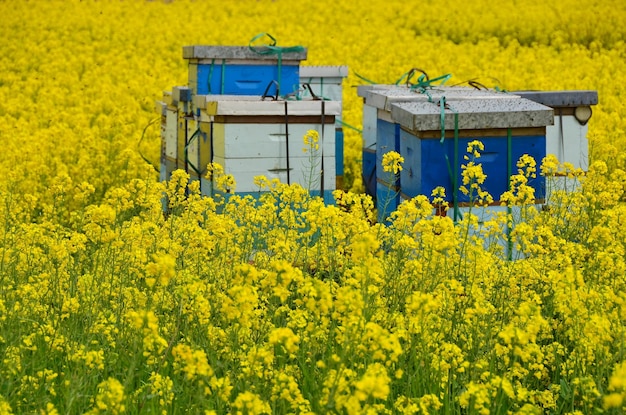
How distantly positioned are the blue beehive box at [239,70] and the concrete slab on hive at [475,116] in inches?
83.7

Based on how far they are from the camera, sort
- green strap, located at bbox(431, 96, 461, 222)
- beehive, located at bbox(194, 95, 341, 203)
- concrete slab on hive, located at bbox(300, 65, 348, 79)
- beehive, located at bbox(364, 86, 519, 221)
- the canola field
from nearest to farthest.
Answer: the canola field
green strap, located at bbox(431, 96, 461, 222)
beehive, located at bbox(364, 86, 519, 221)
beehive, located at bbox(194, 95, 341, 203)
concrete slab on hive, located at bbox(300, 65, 348, 79)

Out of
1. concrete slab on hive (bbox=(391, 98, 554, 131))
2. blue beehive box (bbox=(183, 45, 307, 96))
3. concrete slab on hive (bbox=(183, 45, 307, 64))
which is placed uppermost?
concrete slab on hive (bbox=(183, 45, 307, 64))

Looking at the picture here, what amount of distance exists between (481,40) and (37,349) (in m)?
16.6

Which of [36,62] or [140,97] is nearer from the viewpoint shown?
[140,97]

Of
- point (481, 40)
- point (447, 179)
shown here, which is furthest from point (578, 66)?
point (447, 179)

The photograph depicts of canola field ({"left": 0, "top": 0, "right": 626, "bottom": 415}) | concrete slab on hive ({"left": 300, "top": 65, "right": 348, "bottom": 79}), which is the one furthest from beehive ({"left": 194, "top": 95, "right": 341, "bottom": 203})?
concrete slab on hive ({"left": 300, "top": 65, "right": 348, "bottom": 79})

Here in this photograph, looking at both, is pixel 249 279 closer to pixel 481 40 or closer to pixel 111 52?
pixel 111 52

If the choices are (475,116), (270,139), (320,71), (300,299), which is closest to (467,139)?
(475,116)

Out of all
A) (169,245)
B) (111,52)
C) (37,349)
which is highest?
(111,52)

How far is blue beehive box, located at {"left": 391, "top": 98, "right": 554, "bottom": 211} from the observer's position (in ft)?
19.4

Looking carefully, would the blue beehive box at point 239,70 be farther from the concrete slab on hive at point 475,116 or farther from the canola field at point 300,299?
the concrete slab on hive at point 475,116

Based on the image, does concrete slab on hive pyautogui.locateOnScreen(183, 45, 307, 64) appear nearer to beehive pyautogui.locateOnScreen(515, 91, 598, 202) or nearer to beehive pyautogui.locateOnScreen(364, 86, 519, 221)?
beehive pyautogui.locateOnScreen(364, 86, 519, 221)

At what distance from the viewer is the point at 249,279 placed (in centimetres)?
332

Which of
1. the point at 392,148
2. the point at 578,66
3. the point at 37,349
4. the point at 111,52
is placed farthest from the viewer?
the point at 111,52
